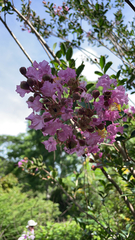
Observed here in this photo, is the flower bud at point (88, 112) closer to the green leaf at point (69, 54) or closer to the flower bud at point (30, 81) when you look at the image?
the flower bud at point (30, 81)

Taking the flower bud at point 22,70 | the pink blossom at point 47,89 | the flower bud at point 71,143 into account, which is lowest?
the flower bud at point 71,143

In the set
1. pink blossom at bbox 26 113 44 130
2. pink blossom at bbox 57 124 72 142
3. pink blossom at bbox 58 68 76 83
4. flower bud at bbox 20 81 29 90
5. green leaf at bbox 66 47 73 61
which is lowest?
pink blossom at bbox 57 124 72 142

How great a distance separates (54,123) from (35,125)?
0.17 ft

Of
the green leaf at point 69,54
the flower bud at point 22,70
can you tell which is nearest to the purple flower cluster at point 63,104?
→ the flower bud at point 22,70

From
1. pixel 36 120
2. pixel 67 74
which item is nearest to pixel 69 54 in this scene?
pixel 67 74

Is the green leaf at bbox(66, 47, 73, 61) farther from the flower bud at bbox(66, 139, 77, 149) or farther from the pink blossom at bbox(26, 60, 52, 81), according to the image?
the flower bud at bbox(66, 139, 77, 149)

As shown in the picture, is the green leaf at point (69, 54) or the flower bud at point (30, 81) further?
the green leaf at point (69, 54)

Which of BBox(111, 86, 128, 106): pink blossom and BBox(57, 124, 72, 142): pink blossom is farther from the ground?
BBox(111, 86, 128, 106): pink blossom

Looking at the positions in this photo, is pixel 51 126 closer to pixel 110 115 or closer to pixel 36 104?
pixel 36 104

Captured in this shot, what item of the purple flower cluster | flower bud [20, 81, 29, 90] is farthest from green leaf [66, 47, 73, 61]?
flower bud [20, 81, 29, 90]

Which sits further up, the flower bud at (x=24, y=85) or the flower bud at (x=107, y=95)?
the flower bud at (x=24, y=85)

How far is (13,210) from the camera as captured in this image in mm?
4293

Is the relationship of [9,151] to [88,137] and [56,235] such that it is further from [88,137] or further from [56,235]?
[88,137]

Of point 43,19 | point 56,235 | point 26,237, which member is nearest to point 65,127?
point 43,19
